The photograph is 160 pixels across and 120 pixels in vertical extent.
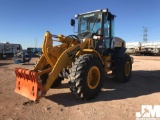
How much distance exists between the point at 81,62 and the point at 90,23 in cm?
287

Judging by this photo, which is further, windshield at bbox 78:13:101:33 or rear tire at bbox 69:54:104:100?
windshield at bbox 78:13:101:33

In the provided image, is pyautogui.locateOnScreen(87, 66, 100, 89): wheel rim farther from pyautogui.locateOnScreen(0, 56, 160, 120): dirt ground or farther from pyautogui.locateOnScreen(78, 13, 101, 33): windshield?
pyautogui.locateOnScreen(78, 13, 101, 33): windshield

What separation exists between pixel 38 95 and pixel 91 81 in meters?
1.90

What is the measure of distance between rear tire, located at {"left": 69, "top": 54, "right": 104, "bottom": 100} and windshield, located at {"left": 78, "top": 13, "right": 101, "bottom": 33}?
1.88 metres

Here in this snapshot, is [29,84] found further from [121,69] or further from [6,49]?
[6,49]

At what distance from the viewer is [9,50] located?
35.6m

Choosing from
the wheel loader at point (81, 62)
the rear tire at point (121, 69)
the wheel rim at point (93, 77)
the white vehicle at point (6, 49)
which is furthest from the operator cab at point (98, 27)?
the white vehicle at point (6, 49)

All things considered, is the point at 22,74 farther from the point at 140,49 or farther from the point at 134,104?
the point at 140,49

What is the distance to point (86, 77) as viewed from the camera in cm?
662

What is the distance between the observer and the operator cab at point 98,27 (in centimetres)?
843

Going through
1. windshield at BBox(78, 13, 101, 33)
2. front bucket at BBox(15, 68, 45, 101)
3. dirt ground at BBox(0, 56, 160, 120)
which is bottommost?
dirt ground at BBox(0, 56, 160, 120)

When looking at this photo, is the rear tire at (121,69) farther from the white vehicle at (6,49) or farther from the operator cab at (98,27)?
the white vehicle at (6,49)

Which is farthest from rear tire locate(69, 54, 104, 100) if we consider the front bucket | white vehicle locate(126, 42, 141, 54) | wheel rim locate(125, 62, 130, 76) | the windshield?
white vehicle locate(126, 42, 141, 54)

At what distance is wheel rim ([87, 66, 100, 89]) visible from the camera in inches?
274
